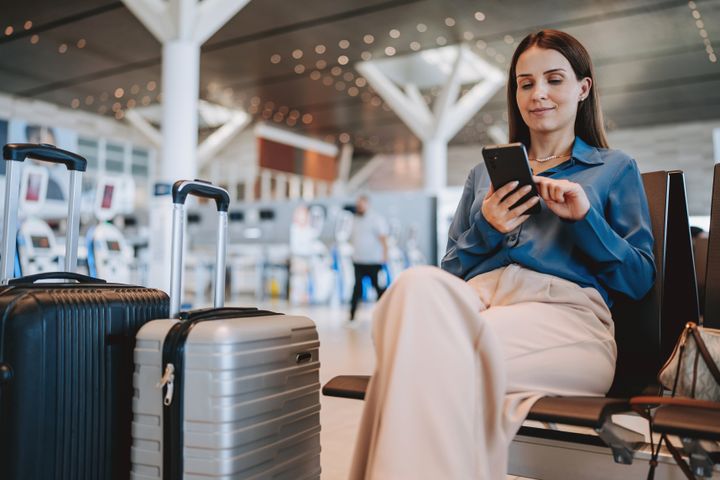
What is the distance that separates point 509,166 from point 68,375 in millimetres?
1049

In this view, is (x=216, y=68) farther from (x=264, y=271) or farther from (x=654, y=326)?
(x=654, y=326)

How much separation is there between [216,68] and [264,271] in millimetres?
4267

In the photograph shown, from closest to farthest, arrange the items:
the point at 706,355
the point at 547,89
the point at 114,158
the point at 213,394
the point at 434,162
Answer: the point at 706,355
the point at 213,394
the point at 547,89
the point at 434,162
the point at 114,158

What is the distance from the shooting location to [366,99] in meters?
16.0

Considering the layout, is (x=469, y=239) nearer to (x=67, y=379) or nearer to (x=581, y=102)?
(x=581, y=102)

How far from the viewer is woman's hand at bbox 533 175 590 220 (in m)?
1.32

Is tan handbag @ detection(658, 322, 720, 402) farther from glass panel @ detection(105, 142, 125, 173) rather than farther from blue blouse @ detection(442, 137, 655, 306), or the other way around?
glass panel @ detection(105, 142, 125, 173)

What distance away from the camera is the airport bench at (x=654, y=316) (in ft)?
4.42

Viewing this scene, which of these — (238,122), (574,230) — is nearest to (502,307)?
(574,230)

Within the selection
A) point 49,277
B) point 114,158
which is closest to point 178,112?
point 49,277

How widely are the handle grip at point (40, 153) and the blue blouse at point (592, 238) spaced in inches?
43.8

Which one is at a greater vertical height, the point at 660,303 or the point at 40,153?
the point at 40,153

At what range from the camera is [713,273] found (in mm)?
1523

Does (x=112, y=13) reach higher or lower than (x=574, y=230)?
higher
